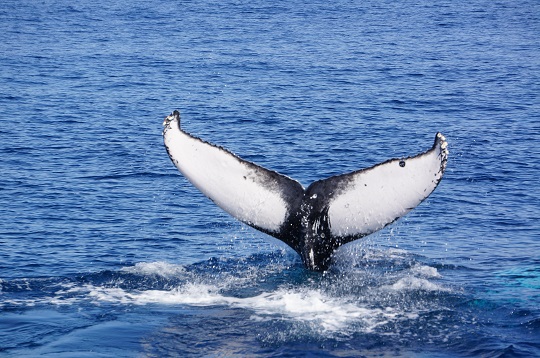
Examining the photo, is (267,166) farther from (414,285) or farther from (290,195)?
(290,195)

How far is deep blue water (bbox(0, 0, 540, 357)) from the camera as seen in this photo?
1037 centimetres

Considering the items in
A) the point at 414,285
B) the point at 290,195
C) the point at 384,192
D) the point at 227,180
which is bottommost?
the point at 414,285

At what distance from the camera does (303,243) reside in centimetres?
1034

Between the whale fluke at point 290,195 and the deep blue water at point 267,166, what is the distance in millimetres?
523

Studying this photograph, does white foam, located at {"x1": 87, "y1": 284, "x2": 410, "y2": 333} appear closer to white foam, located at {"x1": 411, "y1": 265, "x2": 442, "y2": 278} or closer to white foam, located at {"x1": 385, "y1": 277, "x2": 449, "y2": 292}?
white foam, located at {"x1": 385, "y1": 277, "x2": 449, "y2": 292}

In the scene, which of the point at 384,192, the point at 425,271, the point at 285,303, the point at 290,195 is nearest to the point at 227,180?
the point at 290,195

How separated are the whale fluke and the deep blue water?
20.6 inches

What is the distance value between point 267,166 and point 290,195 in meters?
12.8

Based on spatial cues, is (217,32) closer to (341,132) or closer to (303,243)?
(341,132)

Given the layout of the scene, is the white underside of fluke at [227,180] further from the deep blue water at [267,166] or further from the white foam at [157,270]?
the white foam at [157,270]

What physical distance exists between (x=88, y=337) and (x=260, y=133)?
16834 mm

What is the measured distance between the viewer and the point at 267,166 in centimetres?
2286

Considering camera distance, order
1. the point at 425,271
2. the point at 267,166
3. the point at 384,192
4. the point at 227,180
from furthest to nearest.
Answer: the point at 267,166 < the point at 425,271 < the point at 227,180 < the point at 384,192

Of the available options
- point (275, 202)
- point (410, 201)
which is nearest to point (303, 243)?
point (275, 202)
